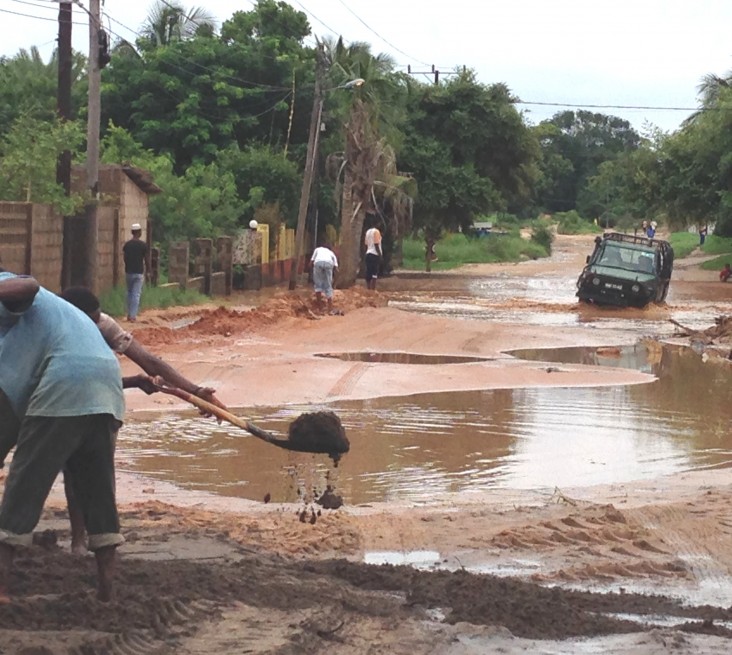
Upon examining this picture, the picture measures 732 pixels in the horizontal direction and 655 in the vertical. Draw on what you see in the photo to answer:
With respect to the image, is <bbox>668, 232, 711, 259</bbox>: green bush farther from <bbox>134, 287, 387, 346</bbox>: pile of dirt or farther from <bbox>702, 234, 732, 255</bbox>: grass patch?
<bbox>134, 287, 387, 346</bbox>: pile of dirt

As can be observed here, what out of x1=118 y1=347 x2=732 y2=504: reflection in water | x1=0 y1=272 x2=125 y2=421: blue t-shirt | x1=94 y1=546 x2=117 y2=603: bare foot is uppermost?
x1=0 y1=272 x2=125 y2=421: blue t-shirt

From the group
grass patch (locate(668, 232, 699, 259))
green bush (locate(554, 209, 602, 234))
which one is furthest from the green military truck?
green bush (locate(554, 209, 602, 234))

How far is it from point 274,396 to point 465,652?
9856mm

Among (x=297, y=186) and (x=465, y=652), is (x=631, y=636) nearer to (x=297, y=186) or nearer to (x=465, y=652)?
(x=465, y=652)

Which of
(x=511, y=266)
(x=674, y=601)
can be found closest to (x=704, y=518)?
(x=674, y=601)

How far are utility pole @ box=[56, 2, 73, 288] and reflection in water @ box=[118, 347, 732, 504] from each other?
956 cm

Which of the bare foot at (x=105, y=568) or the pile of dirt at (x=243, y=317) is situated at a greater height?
the bare foot at (x=105, y=568)

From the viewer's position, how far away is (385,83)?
42062 millimetres

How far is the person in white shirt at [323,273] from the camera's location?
27625mm

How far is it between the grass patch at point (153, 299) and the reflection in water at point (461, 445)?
33.1 ft

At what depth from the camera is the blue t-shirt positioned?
5984mm

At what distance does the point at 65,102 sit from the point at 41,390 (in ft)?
60.6

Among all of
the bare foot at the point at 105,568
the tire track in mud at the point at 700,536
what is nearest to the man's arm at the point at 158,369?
the bare foot at the point at 105,568

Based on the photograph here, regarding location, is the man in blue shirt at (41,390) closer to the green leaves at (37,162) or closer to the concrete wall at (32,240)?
the concrete wall at (32,240)
